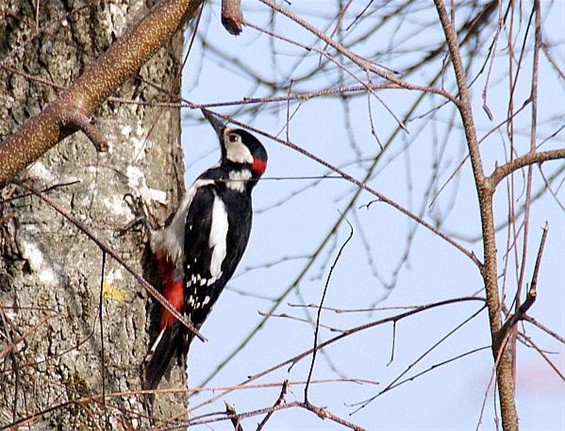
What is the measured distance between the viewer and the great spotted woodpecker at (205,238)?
11.0 feet

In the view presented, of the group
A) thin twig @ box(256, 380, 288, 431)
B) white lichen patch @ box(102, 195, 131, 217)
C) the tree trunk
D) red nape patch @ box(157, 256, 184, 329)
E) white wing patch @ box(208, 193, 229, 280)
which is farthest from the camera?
white wing patch @ box(208, 193, 229, 280)

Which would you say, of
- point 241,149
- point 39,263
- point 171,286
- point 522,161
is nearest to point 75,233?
point 39,263

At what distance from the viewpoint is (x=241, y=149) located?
13.7 ft

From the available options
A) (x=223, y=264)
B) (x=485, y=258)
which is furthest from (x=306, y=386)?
(x=223, y=264)

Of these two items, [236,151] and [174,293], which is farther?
[236,151]

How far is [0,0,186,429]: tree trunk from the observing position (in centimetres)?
291

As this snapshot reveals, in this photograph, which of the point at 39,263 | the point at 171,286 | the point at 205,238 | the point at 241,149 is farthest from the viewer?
the point at 241,149

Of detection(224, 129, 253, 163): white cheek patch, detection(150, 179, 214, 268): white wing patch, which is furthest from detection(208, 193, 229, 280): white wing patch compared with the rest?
detection(224, 129, 253, 163): white cheek patch

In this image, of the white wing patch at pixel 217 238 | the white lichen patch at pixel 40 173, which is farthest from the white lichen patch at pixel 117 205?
the white wing patch at pixel 217 238

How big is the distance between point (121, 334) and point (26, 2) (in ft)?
3.19

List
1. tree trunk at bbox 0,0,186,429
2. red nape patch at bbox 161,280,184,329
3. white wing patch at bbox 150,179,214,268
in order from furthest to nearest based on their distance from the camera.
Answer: red nape patch at bbox 161,280,184,329 < white wing patch at bbox 150,179,214,268 < tree trunk at bbox 0,0,186,429

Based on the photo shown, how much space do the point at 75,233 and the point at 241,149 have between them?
126 cm

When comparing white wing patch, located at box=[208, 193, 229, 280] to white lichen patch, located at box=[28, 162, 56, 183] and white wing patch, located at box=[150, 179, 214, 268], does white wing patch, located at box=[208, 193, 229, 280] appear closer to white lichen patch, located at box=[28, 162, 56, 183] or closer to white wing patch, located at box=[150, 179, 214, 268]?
white wing patch, located at box=[150, 179, 214, 268]

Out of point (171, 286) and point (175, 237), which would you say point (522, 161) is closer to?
point (175, 237)
